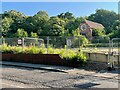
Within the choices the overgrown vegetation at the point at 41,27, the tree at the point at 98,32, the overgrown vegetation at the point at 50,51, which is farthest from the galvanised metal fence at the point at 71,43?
the tree at the point at 98,32

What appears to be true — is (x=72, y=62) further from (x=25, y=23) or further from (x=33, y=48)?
(x=25, y=23)

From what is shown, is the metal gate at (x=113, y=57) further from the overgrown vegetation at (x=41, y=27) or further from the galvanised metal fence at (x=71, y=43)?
the overgrown vegetation at (x=41, y=27)

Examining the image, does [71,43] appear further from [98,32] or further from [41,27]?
[98,32]

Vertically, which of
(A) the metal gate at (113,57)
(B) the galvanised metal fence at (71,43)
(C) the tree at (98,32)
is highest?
(C) the tree at (98,32)

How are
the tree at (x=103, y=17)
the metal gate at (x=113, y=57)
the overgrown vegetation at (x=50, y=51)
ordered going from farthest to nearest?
1. the tree at (x=103, y=17)
2. the overgrown vegetation at (x=50, y=51)
3. the metal gate at (x=113, y=57)

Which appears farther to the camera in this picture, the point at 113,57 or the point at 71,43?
the point at 71,43

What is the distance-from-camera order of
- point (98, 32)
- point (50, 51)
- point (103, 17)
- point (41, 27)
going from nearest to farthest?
point (50, 51), point (41, 27), point (98, 32), point (103, 17)

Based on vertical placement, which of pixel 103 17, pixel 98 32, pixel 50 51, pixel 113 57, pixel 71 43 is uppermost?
pixel 103 17

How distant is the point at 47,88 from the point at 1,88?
1.79 m

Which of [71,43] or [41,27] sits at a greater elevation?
[41,27]

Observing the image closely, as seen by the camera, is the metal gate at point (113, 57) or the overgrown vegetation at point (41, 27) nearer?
the metal gate at point (113, 57)

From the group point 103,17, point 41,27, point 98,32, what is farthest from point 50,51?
point 103,17

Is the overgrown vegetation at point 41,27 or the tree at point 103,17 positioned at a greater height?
the tree at point 103,17

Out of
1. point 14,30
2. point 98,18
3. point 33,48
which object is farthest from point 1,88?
point 98,18
